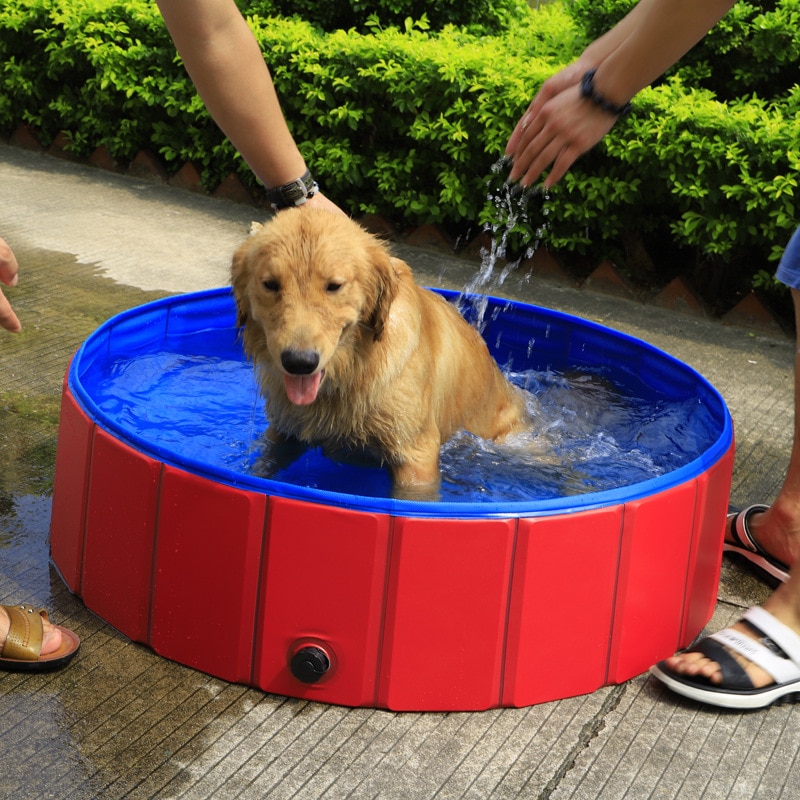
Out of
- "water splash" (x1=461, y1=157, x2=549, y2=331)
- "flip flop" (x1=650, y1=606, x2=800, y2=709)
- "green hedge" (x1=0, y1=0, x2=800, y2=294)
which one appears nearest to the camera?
"flip flop" (x1=650, y1=606, x2=800, y2=709)

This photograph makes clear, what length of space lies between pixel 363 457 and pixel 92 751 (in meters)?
1.60

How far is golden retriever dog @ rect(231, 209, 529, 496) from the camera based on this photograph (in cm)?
351

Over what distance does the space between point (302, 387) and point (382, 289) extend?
1.62ft

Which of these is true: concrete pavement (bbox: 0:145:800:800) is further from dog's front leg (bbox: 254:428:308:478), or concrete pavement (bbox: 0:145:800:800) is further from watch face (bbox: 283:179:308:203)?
watch face (bbox: 283:179:308:203)

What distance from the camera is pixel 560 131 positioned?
331 cm

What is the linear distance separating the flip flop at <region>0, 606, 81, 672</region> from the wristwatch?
195cm

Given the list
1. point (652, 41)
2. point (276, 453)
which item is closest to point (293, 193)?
point (276, 453)

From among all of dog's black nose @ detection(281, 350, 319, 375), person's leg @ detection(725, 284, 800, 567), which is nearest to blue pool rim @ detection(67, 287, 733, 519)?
person's leg @ detection(725, 284, 800, 567)

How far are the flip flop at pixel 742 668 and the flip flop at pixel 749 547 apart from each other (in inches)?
27.9

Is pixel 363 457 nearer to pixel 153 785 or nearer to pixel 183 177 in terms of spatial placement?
pixel 153 785

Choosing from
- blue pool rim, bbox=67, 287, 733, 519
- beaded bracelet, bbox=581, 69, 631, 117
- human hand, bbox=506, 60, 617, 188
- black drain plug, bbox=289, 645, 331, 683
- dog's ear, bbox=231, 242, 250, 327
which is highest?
beaded bracelet, bbox=581, 69, 631, 117

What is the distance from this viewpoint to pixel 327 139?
872 cm

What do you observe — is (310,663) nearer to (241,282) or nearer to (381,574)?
(381,574)

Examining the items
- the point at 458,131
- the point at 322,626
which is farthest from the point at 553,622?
the point at 458,131
